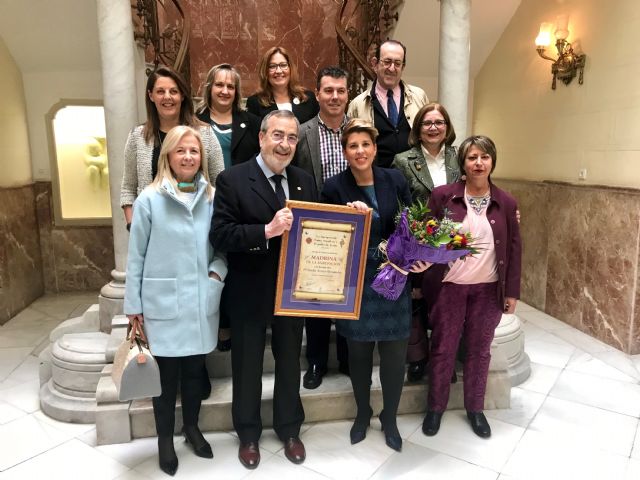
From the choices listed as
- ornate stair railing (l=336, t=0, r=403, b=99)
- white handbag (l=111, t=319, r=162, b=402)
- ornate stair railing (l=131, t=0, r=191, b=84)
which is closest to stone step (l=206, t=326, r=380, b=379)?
white handbag (l=111, t=319, r=162, b=402)

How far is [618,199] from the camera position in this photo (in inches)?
167

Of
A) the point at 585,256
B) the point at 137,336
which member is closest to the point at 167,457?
the point at 137,336

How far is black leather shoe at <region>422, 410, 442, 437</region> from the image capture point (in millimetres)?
2895

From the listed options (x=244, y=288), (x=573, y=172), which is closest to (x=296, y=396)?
(x=244, y=288)

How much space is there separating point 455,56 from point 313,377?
2.63m

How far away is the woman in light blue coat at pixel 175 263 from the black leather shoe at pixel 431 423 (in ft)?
4.52

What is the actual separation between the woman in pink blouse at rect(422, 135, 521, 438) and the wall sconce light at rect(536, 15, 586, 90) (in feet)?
9.34

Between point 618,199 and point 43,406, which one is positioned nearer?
point 43,406

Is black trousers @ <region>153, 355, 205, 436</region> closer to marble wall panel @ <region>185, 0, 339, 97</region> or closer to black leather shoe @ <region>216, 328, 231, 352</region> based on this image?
black leather shoe @ <region>216, 328, 231, 352</region>

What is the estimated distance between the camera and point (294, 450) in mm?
2641

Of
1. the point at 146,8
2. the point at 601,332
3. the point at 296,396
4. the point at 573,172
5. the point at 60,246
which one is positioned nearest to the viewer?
the point at 296,396

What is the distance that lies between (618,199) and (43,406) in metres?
4.71

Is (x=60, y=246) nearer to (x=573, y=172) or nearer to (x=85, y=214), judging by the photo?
(x=85, y=214)

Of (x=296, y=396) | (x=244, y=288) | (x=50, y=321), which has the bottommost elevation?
(x=50, y=321)
